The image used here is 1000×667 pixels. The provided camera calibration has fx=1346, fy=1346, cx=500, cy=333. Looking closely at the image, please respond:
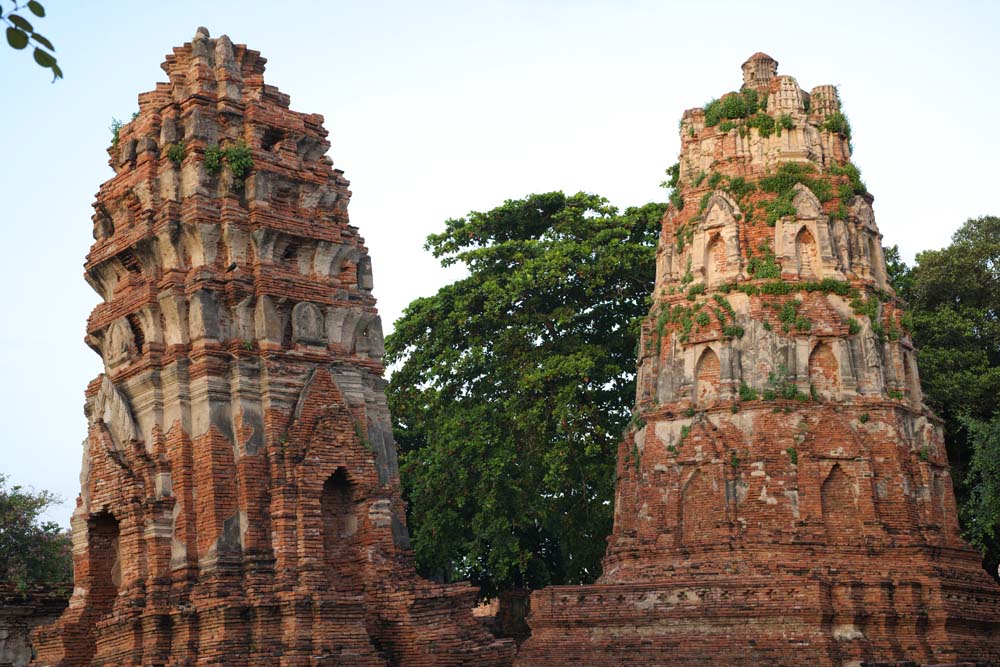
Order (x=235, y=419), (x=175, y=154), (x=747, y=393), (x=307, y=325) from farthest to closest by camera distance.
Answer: (x=747, y=393)
(x=175, y=154)
(x=307, y=325)
(x=235, y=419)

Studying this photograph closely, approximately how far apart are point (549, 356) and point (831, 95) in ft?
26.6

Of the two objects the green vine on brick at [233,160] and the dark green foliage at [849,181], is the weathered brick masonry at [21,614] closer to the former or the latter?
the green vine on brick at [233,160]

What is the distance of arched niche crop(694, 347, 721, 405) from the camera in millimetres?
24703

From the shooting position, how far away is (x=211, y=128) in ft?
61.3

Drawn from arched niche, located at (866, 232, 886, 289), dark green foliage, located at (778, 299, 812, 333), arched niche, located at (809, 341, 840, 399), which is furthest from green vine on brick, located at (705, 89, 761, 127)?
arched niche, located at (809, 341, 840, 399)

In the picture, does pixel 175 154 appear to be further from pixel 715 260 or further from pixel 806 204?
pixel 806 204

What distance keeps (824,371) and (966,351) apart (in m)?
8.21

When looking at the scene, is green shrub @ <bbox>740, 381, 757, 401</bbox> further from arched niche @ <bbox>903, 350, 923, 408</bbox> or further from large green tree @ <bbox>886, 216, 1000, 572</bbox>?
large green tree @ <bbox>886, 216, 1000, 572</bbox>

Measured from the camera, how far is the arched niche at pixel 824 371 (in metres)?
24.2

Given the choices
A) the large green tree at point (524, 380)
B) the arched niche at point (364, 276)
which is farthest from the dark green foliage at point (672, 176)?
the arched niche at point (364, 276)

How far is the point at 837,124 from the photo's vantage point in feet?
85.8

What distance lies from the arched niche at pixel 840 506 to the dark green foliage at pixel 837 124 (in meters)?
6.76

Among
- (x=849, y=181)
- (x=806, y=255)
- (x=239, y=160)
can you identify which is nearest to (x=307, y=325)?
(x=239, y=160)

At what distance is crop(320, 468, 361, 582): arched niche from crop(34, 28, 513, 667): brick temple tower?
Answer: 0.03m
